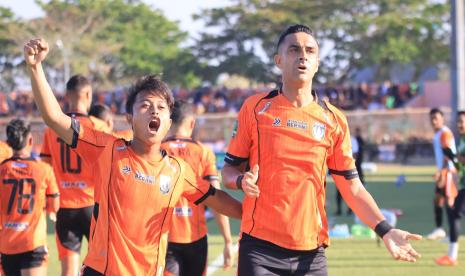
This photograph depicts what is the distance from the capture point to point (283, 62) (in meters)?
5.15

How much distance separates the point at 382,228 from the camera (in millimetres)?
4949

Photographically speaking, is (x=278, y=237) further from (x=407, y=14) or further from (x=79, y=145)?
(x=407, y=14)

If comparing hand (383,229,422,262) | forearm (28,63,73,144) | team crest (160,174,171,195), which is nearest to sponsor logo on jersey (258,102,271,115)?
team crest (160,174,171,195)

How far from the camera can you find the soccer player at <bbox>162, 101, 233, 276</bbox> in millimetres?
6910

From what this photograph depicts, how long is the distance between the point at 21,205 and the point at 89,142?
296 centimetres

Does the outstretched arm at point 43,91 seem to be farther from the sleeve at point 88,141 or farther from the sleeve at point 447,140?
the sleeve at point 447,140

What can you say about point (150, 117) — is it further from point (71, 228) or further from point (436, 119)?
point (436, 119)

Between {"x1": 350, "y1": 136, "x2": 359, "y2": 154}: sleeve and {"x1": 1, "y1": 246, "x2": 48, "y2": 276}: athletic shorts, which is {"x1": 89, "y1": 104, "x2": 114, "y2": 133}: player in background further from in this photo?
{"x1": 350, "y1": 136, "x2": 359, "y2": 154}: sleeve

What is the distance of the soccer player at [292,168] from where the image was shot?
16.4 ft

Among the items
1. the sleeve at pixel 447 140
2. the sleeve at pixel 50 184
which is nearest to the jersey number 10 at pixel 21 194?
the sleeve at pixel 50 184

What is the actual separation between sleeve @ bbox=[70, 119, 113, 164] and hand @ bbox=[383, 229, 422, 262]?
1784mm

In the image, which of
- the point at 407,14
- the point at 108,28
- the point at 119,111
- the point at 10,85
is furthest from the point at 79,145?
the point at 10,85

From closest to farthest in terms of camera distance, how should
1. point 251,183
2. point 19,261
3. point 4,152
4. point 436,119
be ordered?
point 251,183 → point 19,261 → point 4,152 → point 436,119

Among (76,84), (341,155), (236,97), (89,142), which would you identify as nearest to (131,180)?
(89,142)
